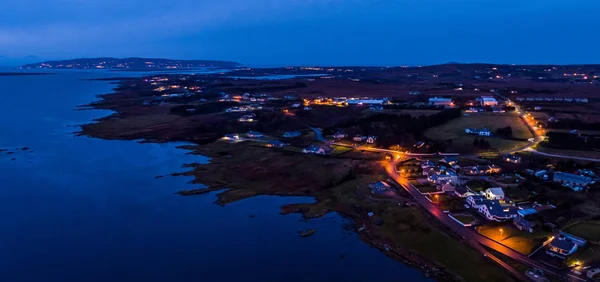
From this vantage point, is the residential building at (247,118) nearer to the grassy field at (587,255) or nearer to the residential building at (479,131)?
the residential building at (479,131)

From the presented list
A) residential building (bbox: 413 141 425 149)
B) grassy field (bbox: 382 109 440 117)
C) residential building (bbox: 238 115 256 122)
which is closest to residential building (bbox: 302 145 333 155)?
residential building (bbox: 413 141 425 149)

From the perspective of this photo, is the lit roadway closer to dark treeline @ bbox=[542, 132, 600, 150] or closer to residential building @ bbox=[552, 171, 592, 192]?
residential building @ bbox=[552, 171, 592, 192]

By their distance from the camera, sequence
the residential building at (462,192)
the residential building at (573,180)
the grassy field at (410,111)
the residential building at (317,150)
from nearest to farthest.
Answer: the residential building at (462,192) → the residential building at (573,180) → the residential building at (317,150) → the grassy field at (410,111)

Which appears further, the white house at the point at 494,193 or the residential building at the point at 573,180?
the residential building at the point at 573,180

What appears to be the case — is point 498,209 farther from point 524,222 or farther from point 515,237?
point 515,237

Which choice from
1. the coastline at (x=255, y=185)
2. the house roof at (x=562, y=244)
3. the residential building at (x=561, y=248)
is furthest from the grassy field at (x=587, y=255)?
the coastline at (x=255, y=185)

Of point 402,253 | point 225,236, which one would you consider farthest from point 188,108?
point 402,253
